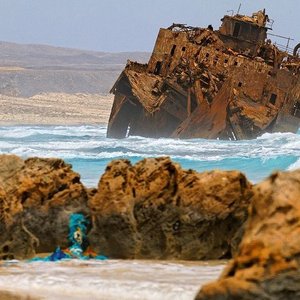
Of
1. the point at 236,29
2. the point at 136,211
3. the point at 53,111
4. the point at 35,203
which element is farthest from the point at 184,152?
the point at 53,111

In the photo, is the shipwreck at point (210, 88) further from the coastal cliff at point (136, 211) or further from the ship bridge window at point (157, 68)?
the coastal cliff at point (136, 211)

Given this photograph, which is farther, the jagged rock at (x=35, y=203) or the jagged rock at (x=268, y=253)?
the jagged rock at (x=35, y=203)

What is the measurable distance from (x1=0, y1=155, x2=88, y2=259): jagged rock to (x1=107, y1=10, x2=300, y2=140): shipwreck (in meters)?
21.3

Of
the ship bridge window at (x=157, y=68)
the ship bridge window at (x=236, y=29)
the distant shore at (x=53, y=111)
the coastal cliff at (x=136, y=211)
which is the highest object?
the ship bridge window at (x=236, y=29)

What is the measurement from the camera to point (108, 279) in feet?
26.3

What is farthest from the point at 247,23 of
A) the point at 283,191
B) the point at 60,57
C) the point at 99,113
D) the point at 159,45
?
the point at 60,57

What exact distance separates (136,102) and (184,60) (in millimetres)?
2733

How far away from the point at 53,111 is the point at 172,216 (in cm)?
5776

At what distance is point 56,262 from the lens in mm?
9164

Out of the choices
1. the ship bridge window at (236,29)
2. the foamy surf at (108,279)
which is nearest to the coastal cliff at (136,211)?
the foamy surf at (108,279)

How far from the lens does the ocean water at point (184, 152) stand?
25578 millimetres

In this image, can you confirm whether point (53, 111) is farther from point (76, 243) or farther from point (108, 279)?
point (108, 279)

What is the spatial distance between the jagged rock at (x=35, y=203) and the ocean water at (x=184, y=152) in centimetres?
1049

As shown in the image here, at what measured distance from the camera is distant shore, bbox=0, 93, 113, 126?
59031mm
